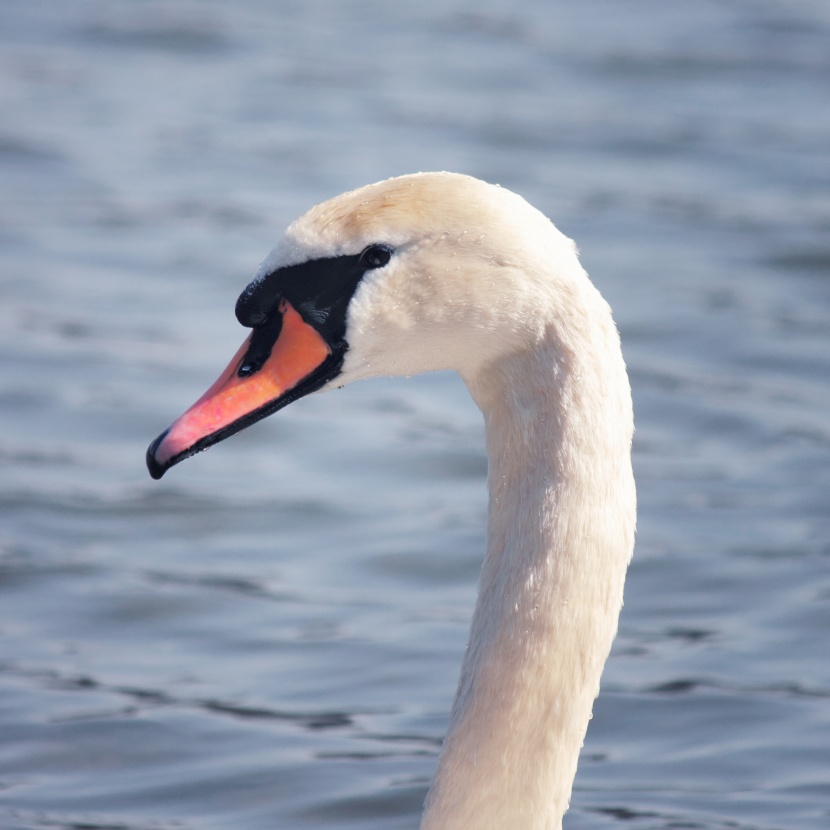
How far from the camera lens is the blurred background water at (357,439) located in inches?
212

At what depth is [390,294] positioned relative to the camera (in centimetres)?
358

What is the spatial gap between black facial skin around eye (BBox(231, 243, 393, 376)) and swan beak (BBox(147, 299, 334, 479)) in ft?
0.05

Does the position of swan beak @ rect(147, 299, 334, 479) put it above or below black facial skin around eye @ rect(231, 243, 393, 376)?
below

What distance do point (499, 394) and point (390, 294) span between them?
12.1 inches

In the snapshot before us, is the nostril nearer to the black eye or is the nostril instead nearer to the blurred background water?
the black eye

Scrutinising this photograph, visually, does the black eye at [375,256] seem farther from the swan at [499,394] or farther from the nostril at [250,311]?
the nostril at [250,311]

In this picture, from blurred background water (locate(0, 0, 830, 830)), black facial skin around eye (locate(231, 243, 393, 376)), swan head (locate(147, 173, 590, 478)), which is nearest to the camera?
swan head (locate(147, 173, 590, 478))

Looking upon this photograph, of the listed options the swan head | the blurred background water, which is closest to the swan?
the swan head

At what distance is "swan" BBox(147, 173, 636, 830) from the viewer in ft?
11.4

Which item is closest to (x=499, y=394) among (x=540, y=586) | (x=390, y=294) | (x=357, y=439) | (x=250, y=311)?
(x=390, y=294)

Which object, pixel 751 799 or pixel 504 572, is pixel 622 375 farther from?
pixel 751 799

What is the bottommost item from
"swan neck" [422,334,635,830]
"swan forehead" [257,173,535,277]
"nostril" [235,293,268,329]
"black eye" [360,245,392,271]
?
"swan neck" [422,334,635,830]

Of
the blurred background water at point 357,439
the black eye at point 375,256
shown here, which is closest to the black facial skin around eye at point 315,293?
the black eye at point 375,256

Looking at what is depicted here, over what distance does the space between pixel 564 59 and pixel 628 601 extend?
8.33 m
